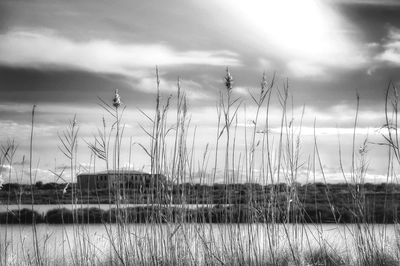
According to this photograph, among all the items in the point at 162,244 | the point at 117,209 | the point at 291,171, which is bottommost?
the point at 162,244

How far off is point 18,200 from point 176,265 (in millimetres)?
1410

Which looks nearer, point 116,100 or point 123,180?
point 116,100

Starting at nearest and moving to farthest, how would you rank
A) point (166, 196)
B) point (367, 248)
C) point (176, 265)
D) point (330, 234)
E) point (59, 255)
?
point (166, 196), point (176, 265), point (367, 248), point (59, 255), point (330, 234)

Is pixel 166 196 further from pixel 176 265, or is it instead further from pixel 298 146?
pixel 298 146

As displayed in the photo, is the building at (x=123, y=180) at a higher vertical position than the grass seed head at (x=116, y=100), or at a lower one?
lower

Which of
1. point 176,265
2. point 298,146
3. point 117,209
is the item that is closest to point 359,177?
point 298,146

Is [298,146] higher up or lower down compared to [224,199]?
higher up

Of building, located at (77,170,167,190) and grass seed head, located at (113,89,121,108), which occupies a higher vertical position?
grass seed head, located at (113,89,121,108)

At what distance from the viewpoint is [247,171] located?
11.1ft

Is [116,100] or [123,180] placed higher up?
[116,100]

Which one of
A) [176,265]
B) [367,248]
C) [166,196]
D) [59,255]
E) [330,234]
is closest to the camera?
[166,196]

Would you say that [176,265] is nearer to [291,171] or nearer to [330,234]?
[291,171]

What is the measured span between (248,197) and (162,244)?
2.45 ft

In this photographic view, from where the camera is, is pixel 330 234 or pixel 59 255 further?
pixel 330 234
